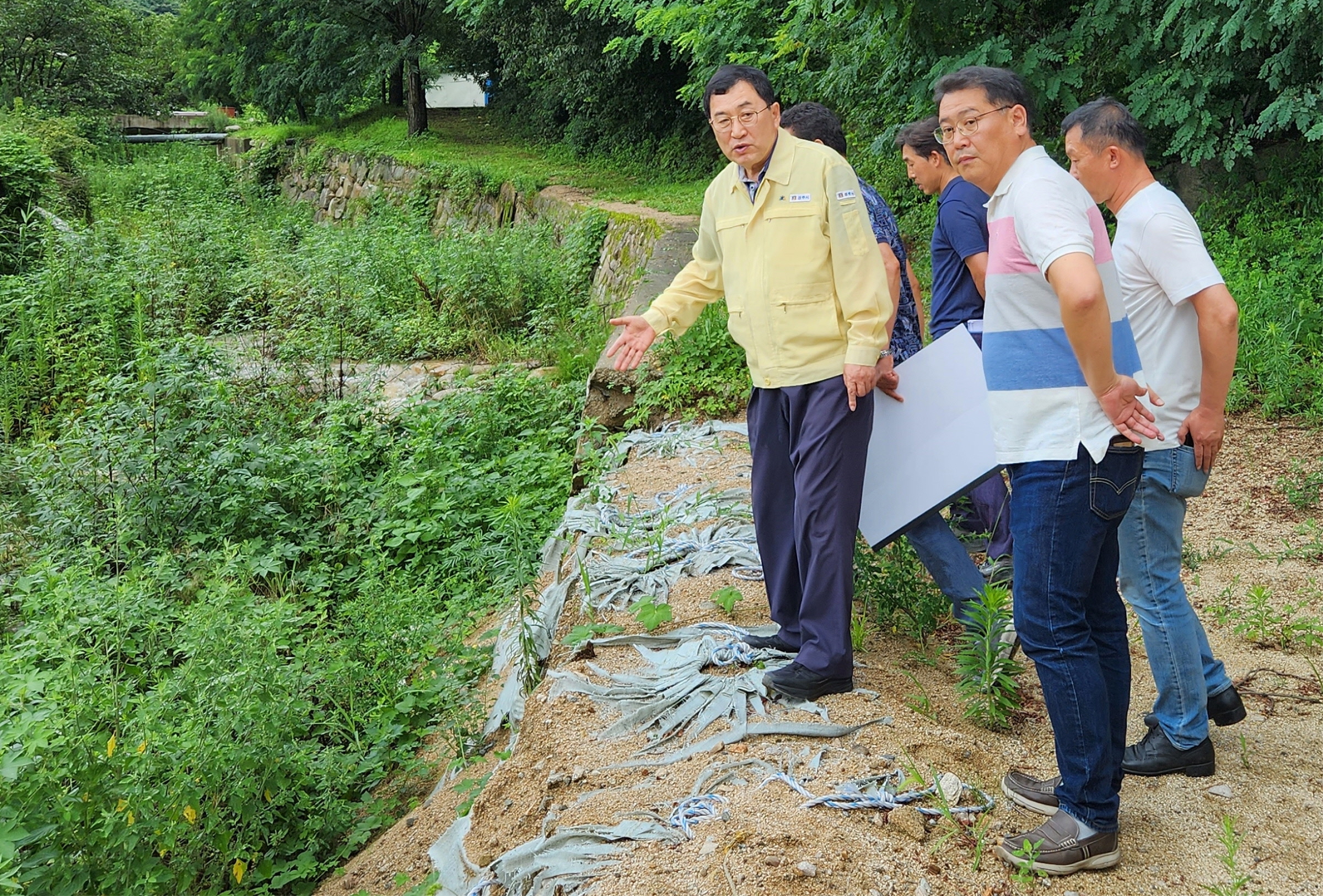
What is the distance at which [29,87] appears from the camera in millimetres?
28500

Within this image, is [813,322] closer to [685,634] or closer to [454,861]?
[685,634]

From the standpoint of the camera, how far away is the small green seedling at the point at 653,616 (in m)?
3.79

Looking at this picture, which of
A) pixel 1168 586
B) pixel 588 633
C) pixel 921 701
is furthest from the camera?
pixel 588 633

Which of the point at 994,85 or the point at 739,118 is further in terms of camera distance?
the point at 739,118

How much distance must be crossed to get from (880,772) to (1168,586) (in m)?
0.88

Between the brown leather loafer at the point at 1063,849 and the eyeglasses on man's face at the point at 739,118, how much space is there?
→ 202cm

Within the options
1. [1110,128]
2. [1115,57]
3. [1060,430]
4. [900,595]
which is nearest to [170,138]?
[1115,57]

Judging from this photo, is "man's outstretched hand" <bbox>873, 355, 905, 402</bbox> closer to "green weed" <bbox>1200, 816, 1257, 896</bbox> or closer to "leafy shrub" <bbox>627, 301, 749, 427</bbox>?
"green weed" <bbox>1200, 816, 1257, 896</bbox>

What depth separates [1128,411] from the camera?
223 centimetres

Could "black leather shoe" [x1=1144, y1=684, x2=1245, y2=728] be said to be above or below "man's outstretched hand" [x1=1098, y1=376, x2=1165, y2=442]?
below

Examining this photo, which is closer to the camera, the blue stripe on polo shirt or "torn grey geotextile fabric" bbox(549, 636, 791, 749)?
the blue stripe on polo shirt

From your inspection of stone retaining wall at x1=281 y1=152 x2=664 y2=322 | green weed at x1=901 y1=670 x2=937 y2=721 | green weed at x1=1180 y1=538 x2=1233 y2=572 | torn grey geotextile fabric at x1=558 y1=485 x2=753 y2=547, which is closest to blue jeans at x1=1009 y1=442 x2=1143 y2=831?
green weed at x1=901 y1=670 x2=937 y2=721

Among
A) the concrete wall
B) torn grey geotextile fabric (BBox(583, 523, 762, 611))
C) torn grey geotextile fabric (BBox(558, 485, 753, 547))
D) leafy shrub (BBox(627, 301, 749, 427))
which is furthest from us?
the concrete wall

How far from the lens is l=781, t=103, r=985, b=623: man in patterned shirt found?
3.47 meters
